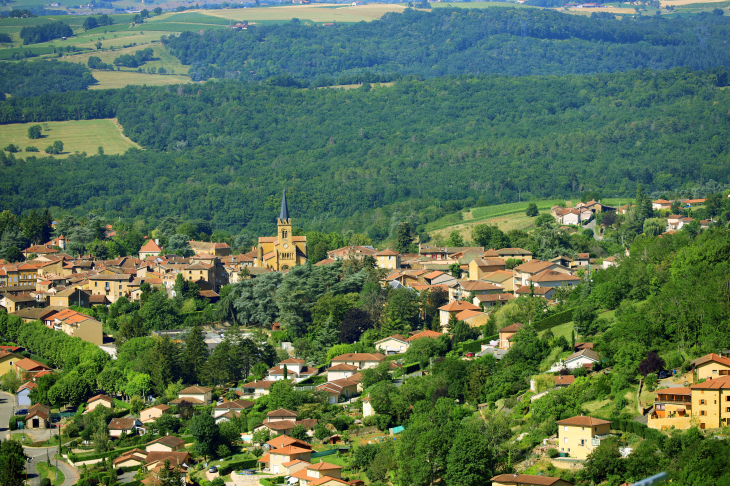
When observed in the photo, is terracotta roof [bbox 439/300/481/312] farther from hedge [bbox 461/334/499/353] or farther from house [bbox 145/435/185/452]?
house [bbox 145/435/185/452]

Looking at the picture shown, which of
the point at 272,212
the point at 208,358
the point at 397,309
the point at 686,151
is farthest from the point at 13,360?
the point at 686,151

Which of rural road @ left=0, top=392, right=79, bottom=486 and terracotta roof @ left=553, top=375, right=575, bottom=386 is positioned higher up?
terracotta roof @ left=553, top=375, right=575, bottom=386

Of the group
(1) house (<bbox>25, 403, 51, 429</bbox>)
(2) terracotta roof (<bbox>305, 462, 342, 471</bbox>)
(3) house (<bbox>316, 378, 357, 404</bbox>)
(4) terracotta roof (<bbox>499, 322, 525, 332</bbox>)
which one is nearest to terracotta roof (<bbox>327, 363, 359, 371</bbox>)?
(3) house (<bbox>316, 378, 357, 404</bbox>)

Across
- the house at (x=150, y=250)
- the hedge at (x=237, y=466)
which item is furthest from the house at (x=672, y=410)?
the house at (x=150, y=250)

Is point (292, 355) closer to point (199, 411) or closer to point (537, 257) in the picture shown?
point (199, 411)

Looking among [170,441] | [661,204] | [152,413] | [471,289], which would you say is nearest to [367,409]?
[170,441]

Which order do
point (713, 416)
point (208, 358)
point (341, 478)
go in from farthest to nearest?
point (208, 358) → point (341, 478) → point (713, 416)
